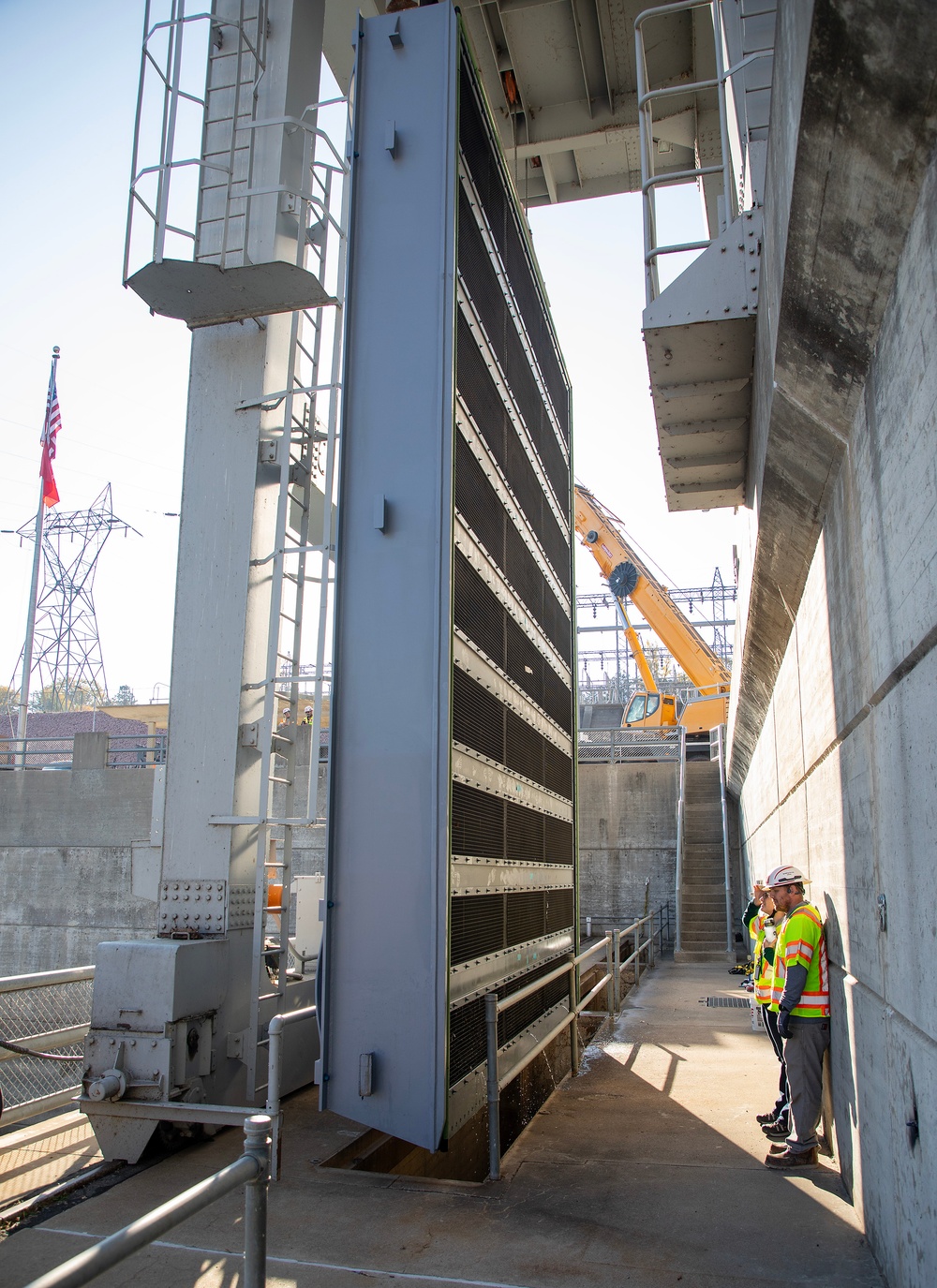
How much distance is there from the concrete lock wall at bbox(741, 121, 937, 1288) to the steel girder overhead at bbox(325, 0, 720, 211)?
8.26m

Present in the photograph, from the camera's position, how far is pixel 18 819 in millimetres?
20656

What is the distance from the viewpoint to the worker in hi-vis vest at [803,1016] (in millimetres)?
5270

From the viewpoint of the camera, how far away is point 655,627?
90.4 ft

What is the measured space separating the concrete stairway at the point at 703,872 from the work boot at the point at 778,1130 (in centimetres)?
1106

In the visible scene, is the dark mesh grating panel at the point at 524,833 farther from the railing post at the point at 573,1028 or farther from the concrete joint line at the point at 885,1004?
the concrete joint line at the point at 885,1004

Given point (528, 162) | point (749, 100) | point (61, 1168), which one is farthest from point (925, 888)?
point (528, 162)

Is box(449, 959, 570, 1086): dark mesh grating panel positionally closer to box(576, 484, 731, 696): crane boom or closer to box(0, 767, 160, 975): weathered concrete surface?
box(0, 767, 160, 975): weathered concrete surface

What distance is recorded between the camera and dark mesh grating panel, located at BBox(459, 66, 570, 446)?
6852 millimetres

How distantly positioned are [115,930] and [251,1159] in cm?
1877

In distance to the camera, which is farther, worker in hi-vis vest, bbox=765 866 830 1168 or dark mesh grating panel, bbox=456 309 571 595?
dark mesh grating panel, bbox=456 309 571 595

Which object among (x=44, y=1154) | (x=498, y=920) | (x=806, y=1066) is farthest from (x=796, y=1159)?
(x=44, y=1154)

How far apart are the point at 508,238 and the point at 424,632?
4510 millimetres

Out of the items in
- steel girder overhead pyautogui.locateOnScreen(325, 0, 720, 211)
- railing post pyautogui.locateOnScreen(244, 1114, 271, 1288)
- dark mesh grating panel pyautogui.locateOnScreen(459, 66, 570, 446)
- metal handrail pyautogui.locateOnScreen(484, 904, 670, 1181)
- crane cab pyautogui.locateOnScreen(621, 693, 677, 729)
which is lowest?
metal handrail pyautogui.locateOnScreen(484, 904, 670, 1181)

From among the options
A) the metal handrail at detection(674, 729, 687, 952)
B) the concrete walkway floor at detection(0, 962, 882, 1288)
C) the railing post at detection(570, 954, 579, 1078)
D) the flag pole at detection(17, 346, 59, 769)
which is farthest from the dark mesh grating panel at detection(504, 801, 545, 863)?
the flag pole at detection(17, 346, 59, 769)
